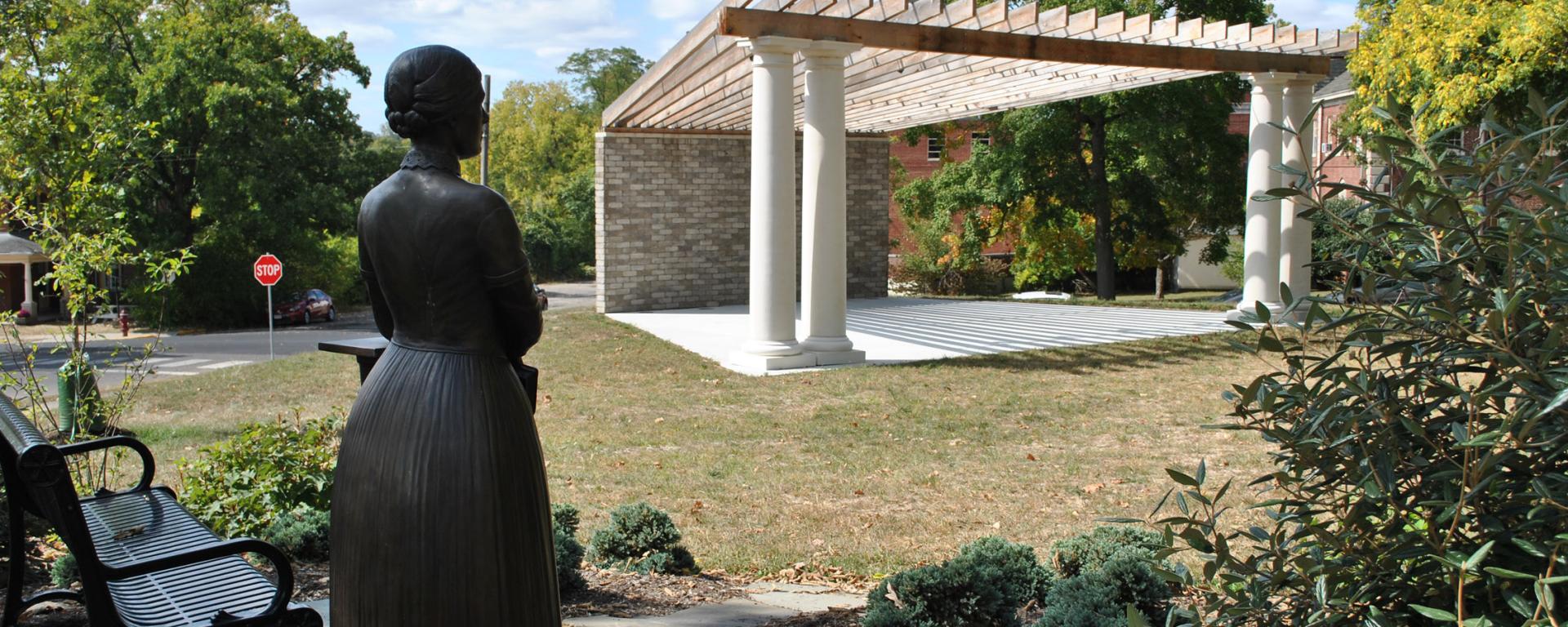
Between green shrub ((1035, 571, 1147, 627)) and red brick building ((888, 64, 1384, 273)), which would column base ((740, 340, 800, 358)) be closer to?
green shrub ((1035, 571, 1147, 627))

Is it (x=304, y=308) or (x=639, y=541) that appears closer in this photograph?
(x=639, y=541)

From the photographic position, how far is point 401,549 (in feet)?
8.02

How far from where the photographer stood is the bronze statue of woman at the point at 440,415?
96.0 inches

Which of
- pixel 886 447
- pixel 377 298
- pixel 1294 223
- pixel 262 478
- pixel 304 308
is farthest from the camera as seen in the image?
pixel 304 308

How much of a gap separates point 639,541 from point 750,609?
3.01 ft

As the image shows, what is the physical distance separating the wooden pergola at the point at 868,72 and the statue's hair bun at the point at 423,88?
892cm

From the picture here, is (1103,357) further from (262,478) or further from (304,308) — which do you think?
(304,308)

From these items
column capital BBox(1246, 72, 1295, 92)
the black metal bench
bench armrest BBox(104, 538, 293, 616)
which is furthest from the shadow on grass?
bench armrest BBox(104, 538, 293, 616)

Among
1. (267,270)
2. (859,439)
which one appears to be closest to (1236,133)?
(267,270)

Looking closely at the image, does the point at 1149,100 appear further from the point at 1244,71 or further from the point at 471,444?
the point at 471,444

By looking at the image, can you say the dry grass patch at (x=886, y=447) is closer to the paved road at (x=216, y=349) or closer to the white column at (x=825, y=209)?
the white column at (x=825, y=209)

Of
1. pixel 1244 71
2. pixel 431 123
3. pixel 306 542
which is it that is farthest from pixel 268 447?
pixel 1244 71

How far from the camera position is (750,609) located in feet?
14.2

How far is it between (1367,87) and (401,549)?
955 inches
